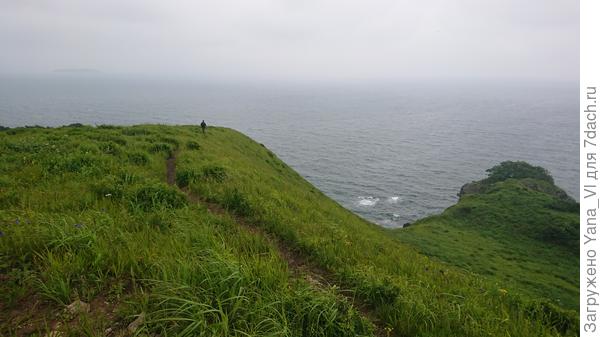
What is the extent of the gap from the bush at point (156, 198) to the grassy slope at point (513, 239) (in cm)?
3029

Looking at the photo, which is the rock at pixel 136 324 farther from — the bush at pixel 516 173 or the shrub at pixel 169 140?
the bush at pixel 516 173

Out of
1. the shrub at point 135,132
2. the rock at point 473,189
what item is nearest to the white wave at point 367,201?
the rock at point 473,189

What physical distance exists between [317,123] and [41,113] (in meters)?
155

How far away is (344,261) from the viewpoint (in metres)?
7.40

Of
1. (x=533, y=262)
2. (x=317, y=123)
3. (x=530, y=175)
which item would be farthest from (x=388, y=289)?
(x=317, y=123)

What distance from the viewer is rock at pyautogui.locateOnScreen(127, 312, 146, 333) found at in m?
3.78

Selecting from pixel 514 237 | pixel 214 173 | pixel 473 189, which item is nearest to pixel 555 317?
pixel 214 173

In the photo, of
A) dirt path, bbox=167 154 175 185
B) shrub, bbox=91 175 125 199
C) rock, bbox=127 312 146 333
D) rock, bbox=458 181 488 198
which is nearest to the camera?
rock, bbox=127 312 146 333

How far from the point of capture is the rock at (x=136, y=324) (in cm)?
378

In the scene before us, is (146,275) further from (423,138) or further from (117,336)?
(423,138)

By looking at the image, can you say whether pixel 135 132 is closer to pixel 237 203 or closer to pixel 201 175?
pixel 201 175

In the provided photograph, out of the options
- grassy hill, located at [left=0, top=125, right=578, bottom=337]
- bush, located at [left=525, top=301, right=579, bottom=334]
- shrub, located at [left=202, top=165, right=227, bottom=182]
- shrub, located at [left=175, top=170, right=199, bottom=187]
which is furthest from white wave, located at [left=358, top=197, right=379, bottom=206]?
bush, located at [left=525, top=301, right=579, bottom=334]

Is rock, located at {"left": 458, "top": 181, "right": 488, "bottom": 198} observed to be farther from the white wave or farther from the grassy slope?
the white wave

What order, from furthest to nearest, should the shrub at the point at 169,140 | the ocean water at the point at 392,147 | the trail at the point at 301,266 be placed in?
the ocean water at the point at 392,147 → the shrub at the point at 169,140 → the trail at the point at 301,266
